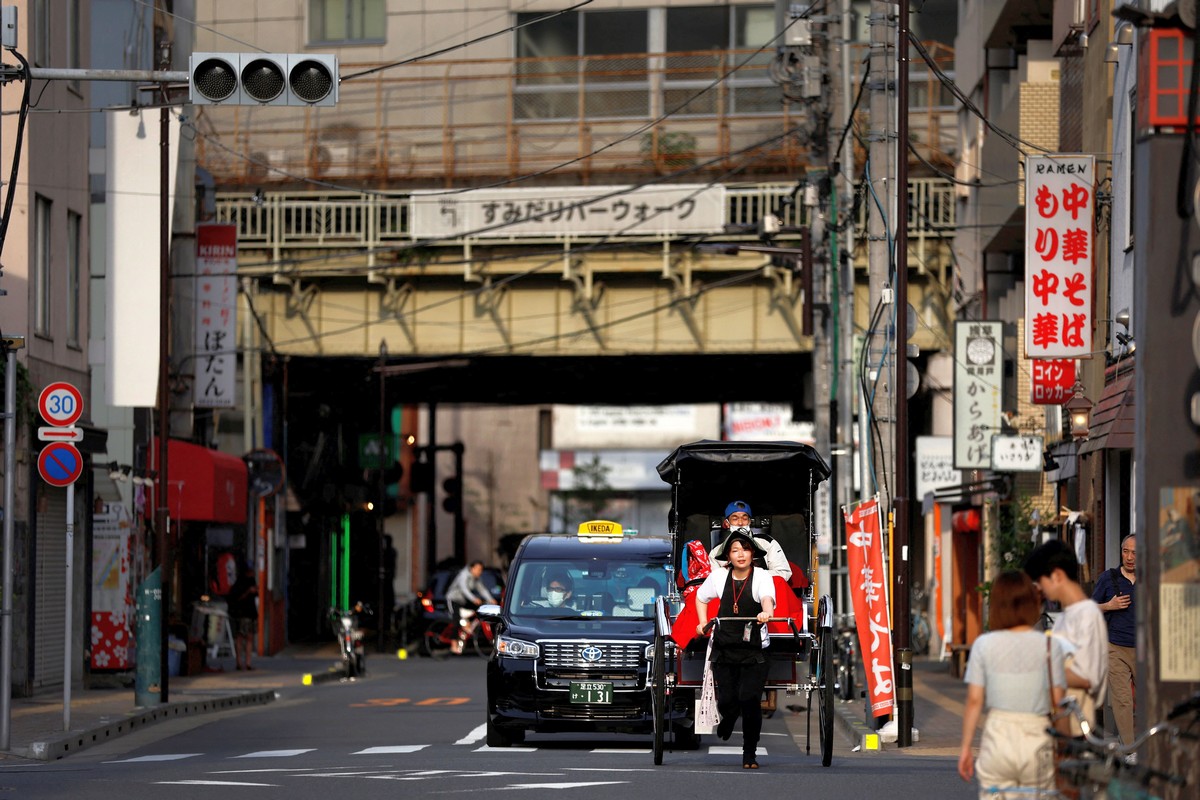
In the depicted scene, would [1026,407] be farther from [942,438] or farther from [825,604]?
[825,604]

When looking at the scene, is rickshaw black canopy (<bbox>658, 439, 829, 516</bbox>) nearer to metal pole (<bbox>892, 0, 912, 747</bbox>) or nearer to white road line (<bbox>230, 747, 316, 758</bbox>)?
metal pole (<bbox>892, 0, 912, 747</bbox>)

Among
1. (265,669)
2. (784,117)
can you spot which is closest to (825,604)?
(265,669)

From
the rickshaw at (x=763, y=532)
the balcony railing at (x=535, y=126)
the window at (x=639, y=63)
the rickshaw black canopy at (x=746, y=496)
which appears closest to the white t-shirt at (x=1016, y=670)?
the rickshaw at (x=763, y=532)

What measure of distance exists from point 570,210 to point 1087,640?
28.8 m

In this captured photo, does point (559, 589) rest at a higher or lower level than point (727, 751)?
higher

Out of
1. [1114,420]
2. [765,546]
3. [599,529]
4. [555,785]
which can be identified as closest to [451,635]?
[599,529]

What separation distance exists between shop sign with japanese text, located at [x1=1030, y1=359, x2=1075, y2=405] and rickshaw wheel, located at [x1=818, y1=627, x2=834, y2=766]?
421 inches

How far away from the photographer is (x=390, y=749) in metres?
18.9

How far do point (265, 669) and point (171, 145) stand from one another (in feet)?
34.4

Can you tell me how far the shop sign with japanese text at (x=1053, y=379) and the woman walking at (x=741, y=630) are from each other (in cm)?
1133

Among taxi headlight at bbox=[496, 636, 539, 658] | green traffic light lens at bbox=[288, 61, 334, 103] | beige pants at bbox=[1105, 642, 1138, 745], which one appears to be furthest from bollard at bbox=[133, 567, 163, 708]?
beige pants at bbox=[1105, 642, 1138, 745]

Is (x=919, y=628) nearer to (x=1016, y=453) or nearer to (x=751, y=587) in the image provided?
(x=1016, y=453)

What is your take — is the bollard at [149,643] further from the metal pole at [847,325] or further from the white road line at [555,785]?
the white road line at [555,785]

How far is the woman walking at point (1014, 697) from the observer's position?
29.9ft
